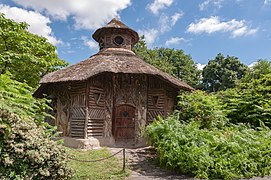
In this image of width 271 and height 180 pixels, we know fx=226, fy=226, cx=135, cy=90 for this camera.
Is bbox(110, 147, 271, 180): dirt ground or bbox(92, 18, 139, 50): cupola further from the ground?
bbox(92, 18, 139, 50): cupola

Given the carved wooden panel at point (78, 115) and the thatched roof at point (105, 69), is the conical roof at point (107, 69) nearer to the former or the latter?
the thatched roof at point (105, 69)

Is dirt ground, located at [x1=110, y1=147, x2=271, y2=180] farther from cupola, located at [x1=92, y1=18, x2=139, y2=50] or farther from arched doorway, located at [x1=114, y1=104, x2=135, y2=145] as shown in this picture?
cupola, located at [x1=92, y1=18, x2=139, y2=50]

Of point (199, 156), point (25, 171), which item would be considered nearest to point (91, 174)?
point (25, 171)

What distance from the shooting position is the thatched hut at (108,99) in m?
11.9

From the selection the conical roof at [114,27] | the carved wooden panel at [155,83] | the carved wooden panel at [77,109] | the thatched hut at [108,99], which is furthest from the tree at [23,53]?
the carved wooden panel at [155,83]

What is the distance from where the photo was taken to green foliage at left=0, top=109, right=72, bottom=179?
15.8 feet

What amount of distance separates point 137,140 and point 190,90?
178 inches

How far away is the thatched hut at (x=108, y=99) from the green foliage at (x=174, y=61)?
17.6 meters

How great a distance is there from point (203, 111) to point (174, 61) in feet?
80.6

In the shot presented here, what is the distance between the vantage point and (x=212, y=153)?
7629 mm

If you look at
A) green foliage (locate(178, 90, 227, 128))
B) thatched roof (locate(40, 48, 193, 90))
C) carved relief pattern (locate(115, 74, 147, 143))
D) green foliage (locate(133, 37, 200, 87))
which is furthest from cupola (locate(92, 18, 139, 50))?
green foliage (locate(133, 37, 200, 87))

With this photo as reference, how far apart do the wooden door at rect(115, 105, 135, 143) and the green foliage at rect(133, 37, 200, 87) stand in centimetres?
1834

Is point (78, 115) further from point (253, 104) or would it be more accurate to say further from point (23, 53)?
point (253, 104)

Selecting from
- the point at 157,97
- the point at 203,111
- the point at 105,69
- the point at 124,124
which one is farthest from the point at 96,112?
the point at 203,111
